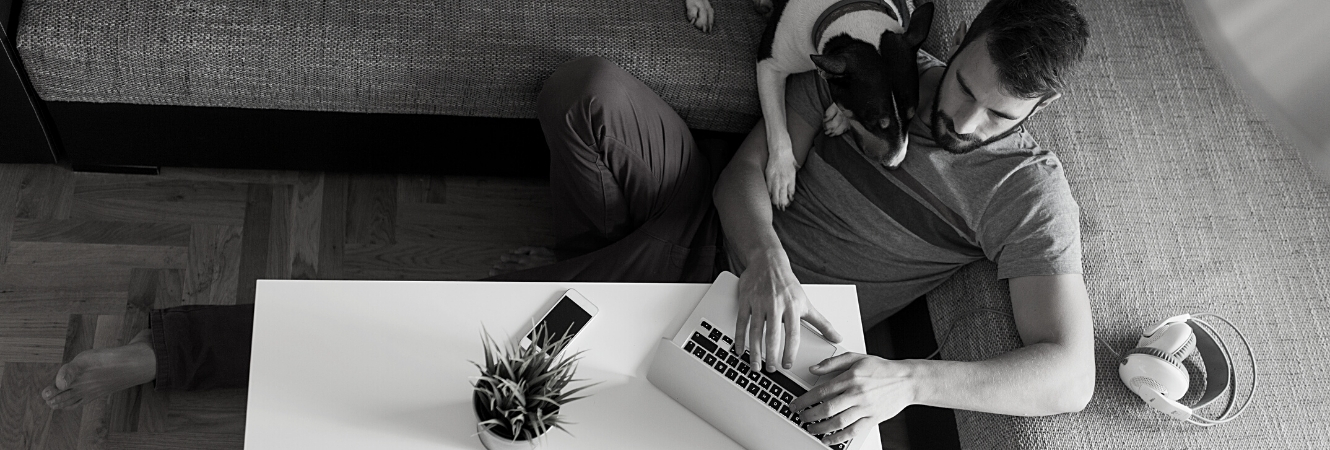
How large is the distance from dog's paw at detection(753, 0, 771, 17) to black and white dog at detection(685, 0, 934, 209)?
19 centimetres

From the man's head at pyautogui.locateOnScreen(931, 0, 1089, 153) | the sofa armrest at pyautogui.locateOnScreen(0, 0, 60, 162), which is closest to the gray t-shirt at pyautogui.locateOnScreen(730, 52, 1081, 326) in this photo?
the man's head at pyautogui.locateOnScreen(931, 0, 1089, 153)

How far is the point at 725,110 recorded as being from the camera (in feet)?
5.62

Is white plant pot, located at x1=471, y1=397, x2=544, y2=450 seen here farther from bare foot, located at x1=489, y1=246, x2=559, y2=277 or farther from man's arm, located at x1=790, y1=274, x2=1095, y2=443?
bare foot, located at x1=489, y1=246, x2=559, y2=277

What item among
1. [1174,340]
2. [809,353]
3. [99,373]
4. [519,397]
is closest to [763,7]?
[809,353]

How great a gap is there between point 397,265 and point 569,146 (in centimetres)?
57

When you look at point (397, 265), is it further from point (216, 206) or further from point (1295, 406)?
point (1295, 406)

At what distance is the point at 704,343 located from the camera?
122cm

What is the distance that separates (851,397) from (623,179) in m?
0.55

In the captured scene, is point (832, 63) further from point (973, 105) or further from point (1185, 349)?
point (1185, 349)

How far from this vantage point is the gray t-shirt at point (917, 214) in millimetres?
1396

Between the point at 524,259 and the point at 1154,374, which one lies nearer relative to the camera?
the point at 1154,374

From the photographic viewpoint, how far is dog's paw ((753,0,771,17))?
1.74m

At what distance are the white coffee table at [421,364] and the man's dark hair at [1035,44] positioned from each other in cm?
50

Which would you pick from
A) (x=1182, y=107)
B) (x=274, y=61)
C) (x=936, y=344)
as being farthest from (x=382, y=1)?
(x=1182, y=107)
